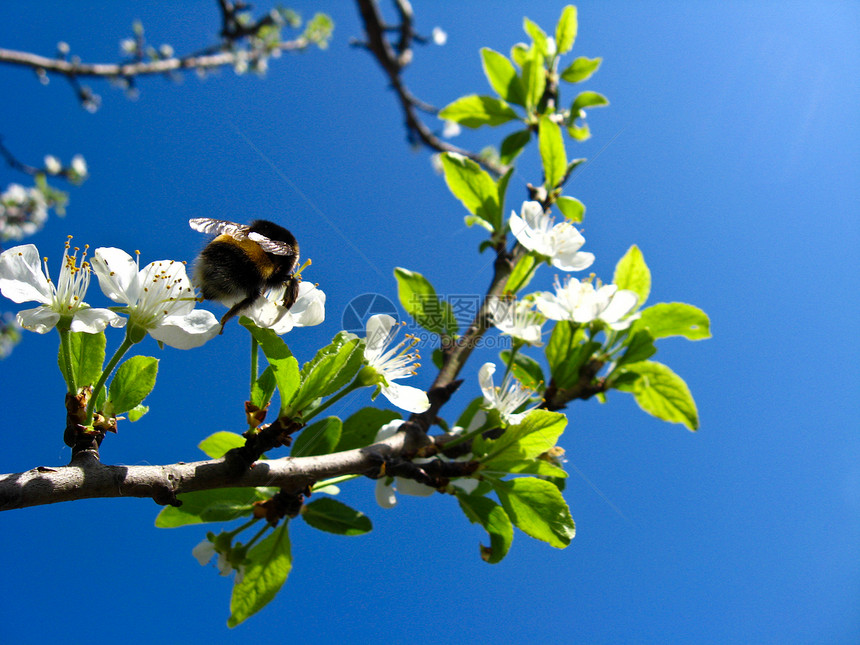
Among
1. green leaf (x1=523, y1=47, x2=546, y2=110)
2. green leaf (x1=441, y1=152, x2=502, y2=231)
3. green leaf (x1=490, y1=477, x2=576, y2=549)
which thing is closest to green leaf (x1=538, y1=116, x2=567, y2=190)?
green leaf (x1=441, y1=152, x2=502, y2=231)

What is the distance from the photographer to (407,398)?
4.09 ft

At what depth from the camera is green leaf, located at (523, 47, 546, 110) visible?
1.98 m

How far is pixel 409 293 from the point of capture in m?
1.50

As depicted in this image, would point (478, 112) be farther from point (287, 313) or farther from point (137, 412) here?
point (137, 412)

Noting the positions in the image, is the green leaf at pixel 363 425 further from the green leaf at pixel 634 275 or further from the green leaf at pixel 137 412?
the green leaf at pixel 634 275

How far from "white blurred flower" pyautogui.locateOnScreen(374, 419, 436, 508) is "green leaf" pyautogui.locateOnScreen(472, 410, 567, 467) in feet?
0.57

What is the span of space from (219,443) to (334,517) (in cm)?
32

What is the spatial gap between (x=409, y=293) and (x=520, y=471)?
583 mm

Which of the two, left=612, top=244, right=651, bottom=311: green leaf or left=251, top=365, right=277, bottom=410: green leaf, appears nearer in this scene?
left=251, top=365, right=277, bottom=410: green leaf

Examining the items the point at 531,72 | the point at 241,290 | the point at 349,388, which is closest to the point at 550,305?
the point at 349,388

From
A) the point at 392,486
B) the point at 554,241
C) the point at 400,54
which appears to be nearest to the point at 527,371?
the point at 554,241

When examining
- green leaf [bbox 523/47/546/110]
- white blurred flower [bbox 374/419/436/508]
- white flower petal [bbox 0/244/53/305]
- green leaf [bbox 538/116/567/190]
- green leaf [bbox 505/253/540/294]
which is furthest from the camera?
green leaf [bbox 523/47/546/110]

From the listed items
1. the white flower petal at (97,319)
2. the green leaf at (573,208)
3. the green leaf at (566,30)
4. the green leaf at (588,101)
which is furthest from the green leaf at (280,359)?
the green leaf at (566,30)

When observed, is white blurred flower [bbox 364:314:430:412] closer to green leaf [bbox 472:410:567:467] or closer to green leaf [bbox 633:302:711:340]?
green leaf [bbox 472:410:567:467]
